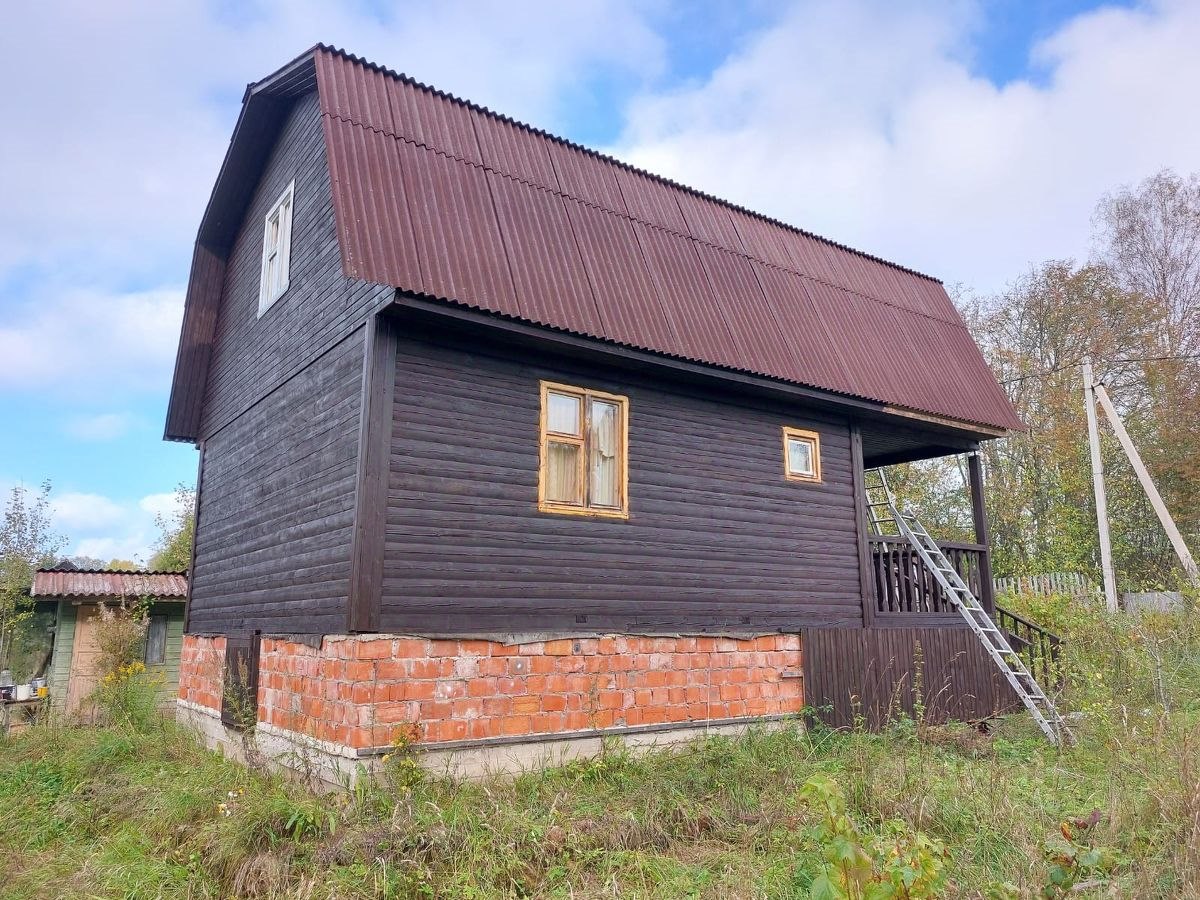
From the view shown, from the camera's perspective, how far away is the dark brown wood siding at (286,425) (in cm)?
784

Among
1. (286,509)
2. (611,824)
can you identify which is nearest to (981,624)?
(611,824)

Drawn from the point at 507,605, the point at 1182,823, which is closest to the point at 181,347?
the point at 507,605

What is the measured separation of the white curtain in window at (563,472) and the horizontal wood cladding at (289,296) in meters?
2.23

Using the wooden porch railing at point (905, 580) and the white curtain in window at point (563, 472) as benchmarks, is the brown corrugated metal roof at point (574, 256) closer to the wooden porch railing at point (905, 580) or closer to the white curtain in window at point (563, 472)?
the white curtain in window at point (563, 472)

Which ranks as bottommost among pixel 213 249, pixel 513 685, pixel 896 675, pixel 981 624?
pixel 896 675

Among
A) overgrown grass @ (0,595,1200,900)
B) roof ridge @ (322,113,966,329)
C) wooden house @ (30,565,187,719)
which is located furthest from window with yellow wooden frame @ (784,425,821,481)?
wooden house @ (30,565,187,719)

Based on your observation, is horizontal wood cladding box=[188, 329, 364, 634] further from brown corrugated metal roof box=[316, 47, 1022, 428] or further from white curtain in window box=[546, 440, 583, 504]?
white curtain in window box=[546, 440, 583, 504]

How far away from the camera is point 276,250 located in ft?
35.3

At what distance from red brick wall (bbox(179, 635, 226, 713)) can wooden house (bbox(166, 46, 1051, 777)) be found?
2.7 inches

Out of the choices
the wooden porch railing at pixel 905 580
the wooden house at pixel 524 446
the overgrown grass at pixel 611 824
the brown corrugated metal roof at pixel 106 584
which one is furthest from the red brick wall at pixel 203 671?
the wooden porch railing at pixel 905 580

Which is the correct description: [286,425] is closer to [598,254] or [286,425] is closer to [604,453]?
[604,453]

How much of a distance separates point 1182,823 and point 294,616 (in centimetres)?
722

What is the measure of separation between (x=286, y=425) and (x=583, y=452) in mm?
3405

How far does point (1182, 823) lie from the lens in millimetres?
4891
